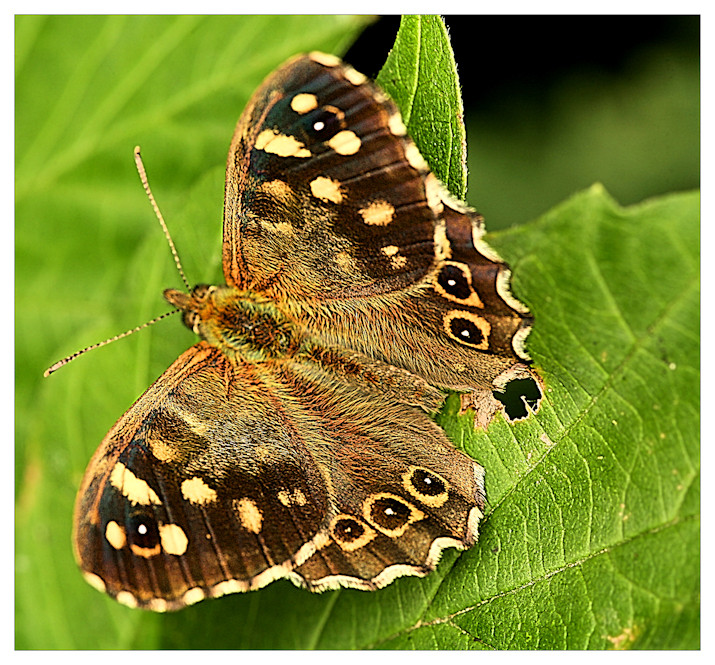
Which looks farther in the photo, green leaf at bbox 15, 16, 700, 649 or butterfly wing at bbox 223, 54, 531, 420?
butterfly wing at bbox 223, 54, 531, 420

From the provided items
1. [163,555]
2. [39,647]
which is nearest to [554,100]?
[163,555]

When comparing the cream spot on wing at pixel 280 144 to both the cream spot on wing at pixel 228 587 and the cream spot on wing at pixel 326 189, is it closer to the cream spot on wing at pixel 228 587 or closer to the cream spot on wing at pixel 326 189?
the cream spot on wing at pixel 326 189

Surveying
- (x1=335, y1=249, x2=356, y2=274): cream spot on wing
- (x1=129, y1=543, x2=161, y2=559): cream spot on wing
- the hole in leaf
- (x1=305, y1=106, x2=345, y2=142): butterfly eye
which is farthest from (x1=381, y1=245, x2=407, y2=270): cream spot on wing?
(x1=129, y1=543, x2=161, y2=559): cream spot on wing

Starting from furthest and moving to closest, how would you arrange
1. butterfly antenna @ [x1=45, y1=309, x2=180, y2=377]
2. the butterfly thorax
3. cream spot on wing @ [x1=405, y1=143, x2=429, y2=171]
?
butterfly antenna @ [x1=45, y1=309, x2=180, y2=377], the butterfly thorax, cream spot on wing @ [x1=405, y1=143, x2=429, y2=171]

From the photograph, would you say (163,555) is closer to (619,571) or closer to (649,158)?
(619,571)

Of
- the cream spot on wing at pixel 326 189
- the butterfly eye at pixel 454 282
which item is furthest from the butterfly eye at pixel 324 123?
the butterfly eye at pixel 454 282

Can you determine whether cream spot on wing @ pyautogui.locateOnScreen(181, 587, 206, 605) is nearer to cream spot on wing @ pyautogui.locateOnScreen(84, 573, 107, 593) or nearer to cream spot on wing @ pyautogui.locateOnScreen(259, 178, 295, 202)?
cream spot on wing @ pyautogui.locateOnScreen(84, 573, 107, 593)
